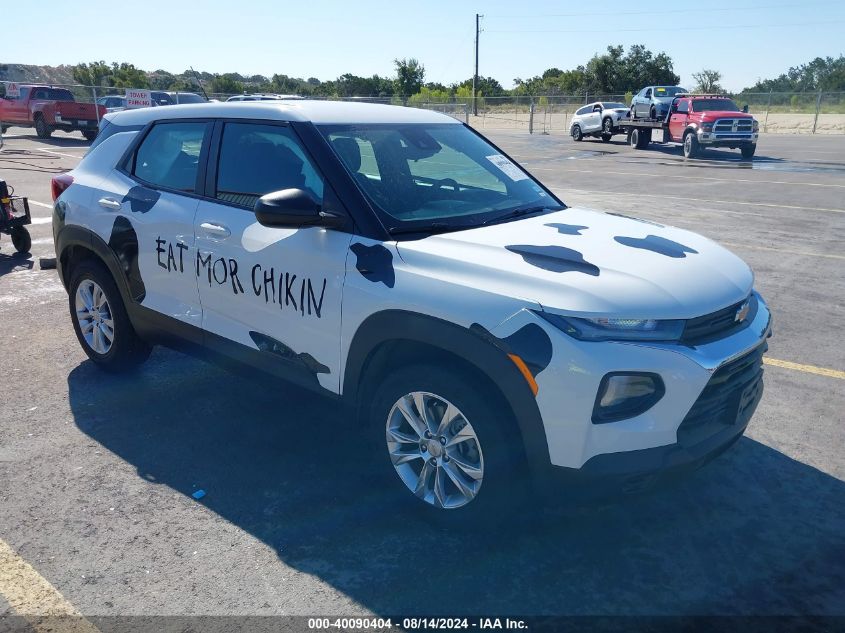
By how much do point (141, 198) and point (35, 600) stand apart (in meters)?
2.49

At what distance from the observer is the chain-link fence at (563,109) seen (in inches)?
1535

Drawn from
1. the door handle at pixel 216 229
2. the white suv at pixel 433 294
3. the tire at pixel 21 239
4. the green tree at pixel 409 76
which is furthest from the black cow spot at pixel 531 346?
the green tree at pixel 409 76

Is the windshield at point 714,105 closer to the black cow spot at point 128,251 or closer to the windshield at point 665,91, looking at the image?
the windshield at point 665,91

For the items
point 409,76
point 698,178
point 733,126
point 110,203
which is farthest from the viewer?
point 409,76

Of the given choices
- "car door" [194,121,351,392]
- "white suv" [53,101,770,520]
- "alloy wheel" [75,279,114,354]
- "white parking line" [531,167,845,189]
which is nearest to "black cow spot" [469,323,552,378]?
"white suv" [53,101,770,520]

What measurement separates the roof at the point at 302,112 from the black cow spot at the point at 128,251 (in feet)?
2.39

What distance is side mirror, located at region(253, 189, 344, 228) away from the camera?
3381 mm

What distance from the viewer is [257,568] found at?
10.3ft

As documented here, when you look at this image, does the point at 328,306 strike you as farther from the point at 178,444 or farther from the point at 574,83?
the point at 574,83

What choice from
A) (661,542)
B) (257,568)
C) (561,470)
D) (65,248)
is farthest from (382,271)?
(65,248)

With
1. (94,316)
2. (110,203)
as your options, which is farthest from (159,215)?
(94,316)

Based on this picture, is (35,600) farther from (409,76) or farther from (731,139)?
(409,76)

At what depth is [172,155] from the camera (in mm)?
4559

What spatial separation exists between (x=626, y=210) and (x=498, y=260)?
951 cm
